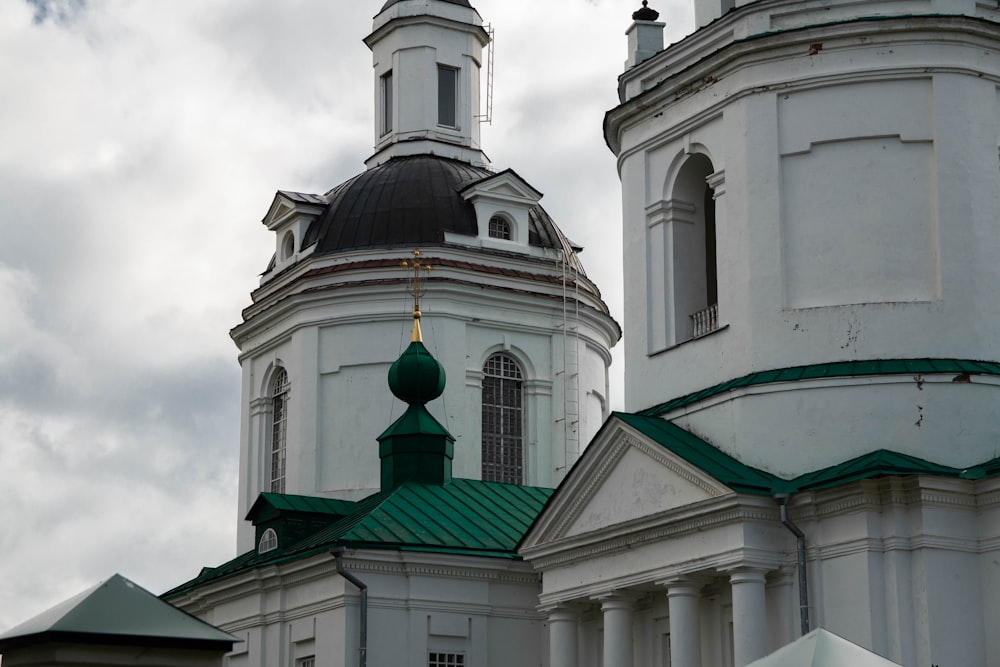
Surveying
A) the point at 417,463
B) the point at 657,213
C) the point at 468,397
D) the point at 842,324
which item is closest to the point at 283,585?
the point at 417,463

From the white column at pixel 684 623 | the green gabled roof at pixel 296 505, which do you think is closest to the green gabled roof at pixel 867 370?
the white column at pixel 684 623

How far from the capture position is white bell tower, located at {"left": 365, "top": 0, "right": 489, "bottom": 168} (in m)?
28.5

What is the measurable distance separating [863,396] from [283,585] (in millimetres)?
8646

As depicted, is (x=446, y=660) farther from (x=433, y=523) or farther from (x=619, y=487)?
(x=619, y=487)

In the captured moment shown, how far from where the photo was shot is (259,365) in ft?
90.6

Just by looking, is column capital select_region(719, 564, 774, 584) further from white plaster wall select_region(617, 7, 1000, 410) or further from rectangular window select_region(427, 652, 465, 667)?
rectangular window select_region(427, 652, 465, 667)

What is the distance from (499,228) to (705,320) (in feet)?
29.1

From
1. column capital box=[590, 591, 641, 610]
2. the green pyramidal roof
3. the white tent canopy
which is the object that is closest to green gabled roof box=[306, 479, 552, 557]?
column capital box=[590, 591, 641, 610]

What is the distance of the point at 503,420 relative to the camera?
26047 millimetres

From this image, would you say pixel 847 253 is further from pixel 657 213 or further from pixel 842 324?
pixel 657 213

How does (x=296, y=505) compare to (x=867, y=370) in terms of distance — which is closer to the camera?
(x=867, y=370)

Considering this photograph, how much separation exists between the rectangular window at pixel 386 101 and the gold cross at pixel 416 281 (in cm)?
409

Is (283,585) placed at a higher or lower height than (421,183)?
lower

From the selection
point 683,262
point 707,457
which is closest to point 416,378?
point 683,262
